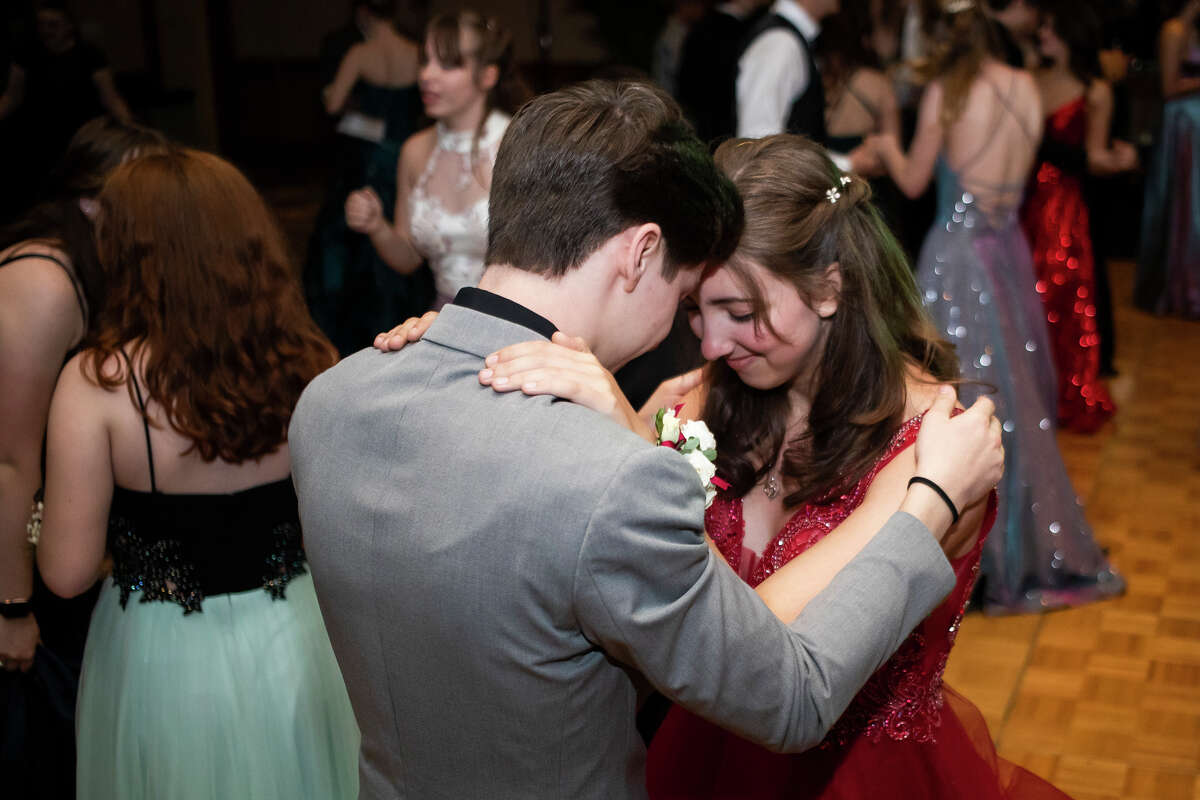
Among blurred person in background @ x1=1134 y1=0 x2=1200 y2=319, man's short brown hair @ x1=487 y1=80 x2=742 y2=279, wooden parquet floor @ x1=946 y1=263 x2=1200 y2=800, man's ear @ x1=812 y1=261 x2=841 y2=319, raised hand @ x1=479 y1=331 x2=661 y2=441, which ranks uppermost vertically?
man's short brown hair @ x1=487 y1=80 x2=742 y2=279

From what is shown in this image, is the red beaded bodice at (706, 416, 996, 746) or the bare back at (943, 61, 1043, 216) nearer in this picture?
the red beaded bodice at (706, 416, 996, 746)

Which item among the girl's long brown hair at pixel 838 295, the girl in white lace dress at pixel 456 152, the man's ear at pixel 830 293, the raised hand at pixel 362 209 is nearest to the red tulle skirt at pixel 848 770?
the girl's long brown hair at pixel 838 295

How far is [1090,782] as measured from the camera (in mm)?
2723

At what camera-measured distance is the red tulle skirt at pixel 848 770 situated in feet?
5.45

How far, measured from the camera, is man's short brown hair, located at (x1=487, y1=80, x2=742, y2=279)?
1.13 meters

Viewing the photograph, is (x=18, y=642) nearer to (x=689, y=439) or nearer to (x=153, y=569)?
(x=153, y=569)

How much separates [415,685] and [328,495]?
20 cm

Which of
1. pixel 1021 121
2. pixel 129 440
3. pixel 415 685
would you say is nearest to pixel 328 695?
pixel 129 440

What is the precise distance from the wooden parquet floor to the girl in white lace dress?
182 centimetres

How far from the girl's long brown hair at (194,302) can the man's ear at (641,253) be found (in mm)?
928

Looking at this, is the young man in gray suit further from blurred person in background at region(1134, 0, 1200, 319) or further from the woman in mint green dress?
blurred person in background at region(1134, 0, 1200, 319)

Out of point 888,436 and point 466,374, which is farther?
point 888,436

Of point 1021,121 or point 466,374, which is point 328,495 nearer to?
point 466,374

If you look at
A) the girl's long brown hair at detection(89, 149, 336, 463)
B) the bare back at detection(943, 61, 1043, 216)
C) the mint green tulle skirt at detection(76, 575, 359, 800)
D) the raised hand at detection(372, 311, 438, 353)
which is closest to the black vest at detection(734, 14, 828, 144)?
the bare back at detection(943, 61, 1043, 216)
